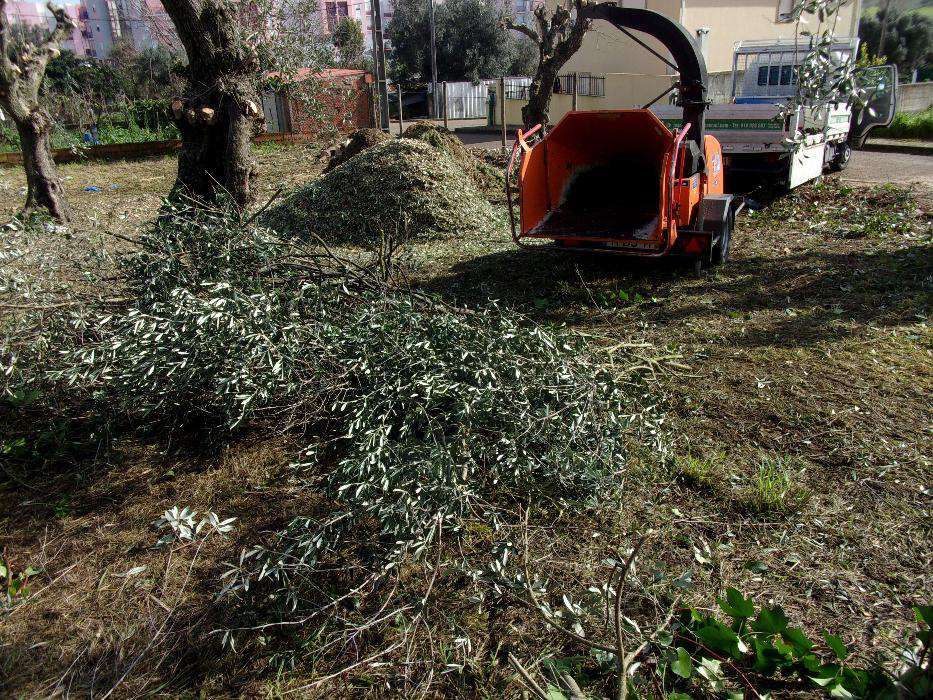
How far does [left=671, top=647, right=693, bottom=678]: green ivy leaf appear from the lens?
2221mm

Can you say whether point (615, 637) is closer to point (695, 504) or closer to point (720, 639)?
point (720, 639)

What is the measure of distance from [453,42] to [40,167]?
2626 cm

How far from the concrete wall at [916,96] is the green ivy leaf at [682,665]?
24274 millimetres

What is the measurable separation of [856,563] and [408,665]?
1.94 metres

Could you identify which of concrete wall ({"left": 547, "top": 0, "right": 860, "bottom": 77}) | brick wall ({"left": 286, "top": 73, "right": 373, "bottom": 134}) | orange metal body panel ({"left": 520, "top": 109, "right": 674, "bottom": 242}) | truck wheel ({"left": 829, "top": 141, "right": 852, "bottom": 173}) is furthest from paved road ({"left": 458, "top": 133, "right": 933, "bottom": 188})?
brick wall ({"left": 286, "top": 73, "right": 373, "bottom": 134})

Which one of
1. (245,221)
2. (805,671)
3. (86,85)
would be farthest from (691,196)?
(86,85)

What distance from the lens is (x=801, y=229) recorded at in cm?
829

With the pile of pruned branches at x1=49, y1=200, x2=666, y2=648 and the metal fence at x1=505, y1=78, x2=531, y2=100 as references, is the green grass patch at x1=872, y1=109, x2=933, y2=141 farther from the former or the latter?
the pile of pruned branches at x1=49, y1=200, x2=666, y2=648

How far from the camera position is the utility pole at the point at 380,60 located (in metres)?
17.4

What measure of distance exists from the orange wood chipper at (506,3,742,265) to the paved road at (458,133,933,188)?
668cm

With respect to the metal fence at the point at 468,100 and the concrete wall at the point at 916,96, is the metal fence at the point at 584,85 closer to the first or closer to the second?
the metal fence at the point at 468,100

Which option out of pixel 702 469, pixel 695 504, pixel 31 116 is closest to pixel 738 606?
pixel 695 504

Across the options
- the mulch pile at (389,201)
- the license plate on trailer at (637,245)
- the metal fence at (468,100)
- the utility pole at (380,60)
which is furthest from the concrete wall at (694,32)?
the license plate on trailer at (637,245)

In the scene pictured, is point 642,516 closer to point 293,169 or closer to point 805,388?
point 805,388
